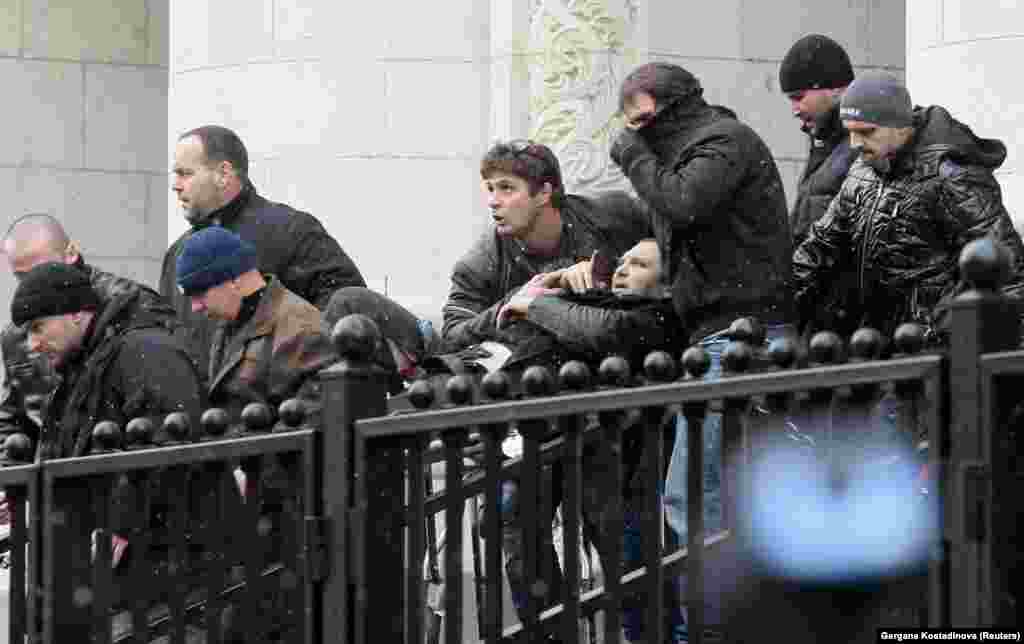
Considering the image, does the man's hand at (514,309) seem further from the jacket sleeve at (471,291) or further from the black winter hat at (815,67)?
the black winter hat at (815,67)

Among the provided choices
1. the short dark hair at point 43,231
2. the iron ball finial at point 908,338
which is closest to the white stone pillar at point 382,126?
the short dark hair at point 43,231

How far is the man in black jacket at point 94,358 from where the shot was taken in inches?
301

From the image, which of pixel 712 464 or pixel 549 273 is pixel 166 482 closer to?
pixel 712 464

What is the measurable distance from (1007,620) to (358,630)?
166 cm

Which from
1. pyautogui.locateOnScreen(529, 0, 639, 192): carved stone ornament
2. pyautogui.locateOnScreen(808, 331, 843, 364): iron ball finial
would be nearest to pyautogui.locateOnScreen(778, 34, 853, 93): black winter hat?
pyautogui.locateOnScreen(529, 0, 639, 192): carved stone ornament

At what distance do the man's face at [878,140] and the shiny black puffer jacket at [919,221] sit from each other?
4 cm

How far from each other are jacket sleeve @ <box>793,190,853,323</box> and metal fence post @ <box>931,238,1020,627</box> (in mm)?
3193


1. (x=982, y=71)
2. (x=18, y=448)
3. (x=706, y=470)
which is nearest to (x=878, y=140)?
(x=706, y=470)


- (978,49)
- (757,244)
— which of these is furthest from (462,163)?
(757,244)

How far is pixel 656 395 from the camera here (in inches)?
218

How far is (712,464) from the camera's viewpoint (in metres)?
7.55

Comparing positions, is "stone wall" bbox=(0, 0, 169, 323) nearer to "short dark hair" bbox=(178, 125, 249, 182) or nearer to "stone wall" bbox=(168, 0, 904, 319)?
"stone wall" bbox=(168, 0, 904, 319)

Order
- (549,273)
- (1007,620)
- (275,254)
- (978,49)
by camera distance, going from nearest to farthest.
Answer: (1007,620) → (549,273) → (275,254) → (978,49)

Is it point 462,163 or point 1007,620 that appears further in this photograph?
point 462,163
